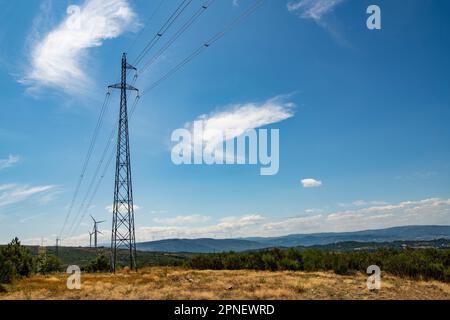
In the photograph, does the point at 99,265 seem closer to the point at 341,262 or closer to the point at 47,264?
the point at 47,264

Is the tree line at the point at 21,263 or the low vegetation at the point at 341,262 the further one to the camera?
the low vegetation at the point at 341,262

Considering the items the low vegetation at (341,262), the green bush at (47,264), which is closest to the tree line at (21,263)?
the green bush at (47,264)

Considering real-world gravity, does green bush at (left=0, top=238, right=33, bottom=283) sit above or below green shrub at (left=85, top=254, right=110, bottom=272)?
above

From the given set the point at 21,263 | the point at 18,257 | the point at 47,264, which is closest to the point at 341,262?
the point at 21,263

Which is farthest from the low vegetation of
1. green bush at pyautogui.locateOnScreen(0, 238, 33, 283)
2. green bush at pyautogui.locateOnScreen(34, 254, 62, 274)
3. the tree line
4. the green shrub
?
green bush at pyautogui.locateOnScreen(34, 254, 62, 274)

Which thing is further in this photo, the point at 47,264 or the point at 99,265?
the point at 47,264

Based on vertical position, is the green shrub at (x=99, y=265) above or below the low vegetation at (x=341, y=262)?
below

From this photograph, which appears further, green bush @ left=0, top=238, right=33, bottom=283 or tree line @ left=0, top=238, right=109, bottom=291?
green bush @ left=0, top=238, right=33, bottom=283

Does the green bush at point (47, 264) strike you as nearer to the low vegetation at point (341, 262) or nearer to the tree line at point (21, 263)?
the tree line at point (21, 263)

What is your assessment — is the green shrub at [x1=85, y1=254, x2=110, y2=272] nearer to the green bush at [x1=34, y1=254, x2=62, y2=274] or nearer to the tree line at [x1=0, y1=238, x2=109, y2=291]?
the tree line at [x1=0, y1=238, x2=109, y2=291]

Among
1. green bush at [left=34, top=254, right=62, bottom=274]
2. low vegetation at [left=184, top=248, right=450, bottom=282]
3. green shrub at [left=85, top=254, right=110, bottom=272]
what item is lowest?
green bush at [left=34, top=254, right=62, bottom=274]

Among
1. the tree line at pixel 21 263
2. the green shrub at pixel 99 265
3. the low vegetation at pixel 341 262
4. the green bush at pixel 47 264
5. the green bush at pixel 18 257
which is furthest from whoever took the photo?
the green bush at pixel 47 264

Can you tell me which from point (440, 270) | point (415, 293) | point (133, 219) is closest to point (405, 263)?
point (440, 270)
